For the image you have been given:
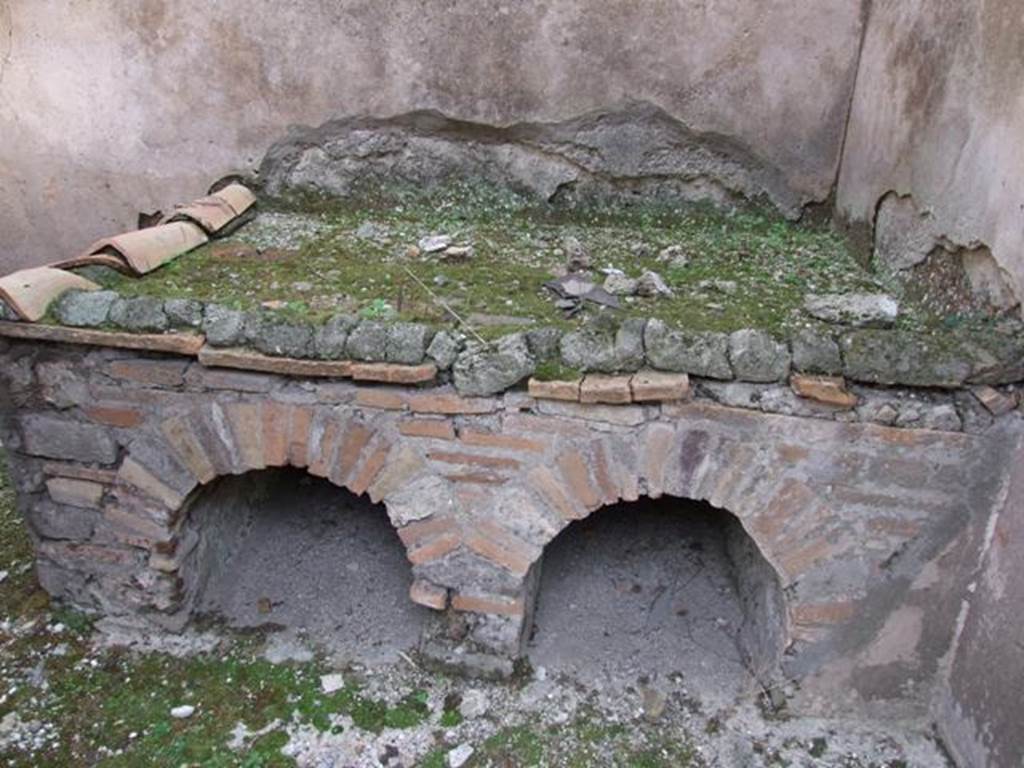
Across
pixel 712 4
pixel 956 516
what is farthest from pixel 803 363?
pixel 712 4

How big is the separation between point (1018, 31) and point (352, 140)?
3.07 m

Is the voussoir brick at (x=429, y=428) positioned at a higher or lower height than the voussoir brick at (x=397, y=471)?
higher

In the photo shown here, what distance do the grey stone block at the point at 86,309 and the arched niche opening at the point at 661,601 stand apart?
6.98 feet

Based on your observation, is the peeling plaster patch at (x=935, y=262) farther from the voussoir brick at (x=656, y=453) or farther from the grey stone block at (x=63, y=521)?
the grey stone block at (x=63, y=521)

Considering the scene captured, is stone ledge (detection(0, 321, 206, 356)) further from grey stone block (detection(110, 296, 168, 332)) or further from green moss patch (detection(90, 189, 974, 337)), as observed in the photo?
green moss patch (detection(90, 189, 974, 337))

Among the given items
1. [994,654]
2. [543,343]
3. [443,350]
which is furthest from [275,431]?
[994,654]

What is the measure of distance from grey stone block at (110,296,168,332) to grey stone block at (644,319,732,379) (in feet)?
5.72

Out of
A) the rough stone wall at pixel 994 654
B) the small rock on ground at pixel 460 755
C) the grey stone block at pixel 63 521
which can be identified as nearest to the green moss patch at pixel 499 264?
the rough stone wall at pixel 994 654

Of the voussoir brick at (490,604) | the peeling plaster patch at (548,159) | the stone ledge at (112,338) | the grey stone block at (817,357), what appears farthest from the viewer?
the peeling plaster patch at (548,159)

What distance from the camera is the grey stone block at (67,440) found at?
2.98 m

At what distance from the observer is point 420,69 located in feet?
13.3

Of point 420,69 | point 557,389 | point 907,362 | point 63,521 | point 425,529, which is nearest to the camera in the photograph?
point 907,362

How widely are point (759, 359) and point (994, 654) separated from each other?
1241mm

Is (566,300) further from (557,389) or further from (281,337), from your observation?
(281,337)
